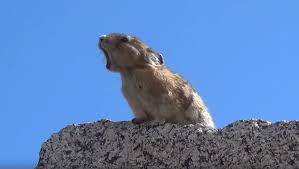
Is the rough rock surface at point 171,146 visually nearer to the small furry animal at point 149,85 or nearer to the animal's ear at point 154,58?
the small furry animal at point 149,85

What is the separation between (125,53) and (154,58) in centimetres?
47

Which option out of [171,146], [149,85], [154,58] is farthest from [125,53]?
[171,146]

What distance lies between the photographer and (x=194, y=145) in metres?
7.05

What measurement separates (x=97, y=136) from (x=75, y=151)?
0.33m

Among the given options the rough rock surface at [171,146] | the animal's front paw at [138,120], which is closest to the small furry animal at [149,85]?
the animal's front paw at [138,120]

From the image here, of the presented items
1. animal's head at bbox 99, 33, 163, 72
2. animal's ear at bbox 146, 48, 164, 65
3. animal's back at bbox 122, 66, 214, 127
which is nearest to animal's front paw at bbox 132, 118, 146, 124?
animal's back at bbox 122, 66, 214, 127

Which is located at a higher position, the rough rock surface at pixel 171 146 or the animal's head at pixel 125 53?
the animal's head at pixel 125 53

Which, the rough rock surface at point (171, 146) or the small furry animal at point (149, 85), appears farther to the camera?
the small furry animal at point (149, 85)

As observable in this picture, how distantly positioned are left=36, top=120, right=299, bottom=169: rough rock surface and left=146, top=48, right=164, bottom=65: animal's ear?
1.69 m

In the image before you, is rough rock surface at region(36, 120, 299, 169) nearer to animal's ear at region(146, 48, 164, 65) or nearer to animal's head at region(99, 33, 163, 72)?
animal's head at region(99, 33, 163, 72)

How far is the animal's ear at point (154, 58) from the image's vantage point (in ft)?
32.2

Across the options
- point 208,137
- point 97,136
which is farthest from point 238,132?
point 97,136

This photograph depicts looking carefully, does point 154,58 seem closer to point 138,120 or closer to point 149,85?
point 149,85

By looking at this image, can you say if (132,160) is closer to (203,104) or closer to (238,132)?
(238,132)
